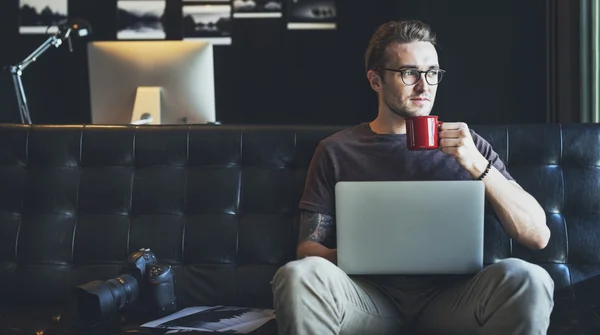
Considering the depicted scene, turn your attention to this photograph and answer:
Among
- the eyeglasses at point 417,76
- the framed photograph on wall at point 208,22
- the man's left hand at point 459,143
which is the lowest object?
the man's left hand at point 459,143

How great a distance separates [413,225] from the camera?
1811 millimetres

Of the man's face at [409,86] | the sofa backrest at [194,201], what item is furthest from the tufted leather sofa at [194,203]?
the man's face at [409,86]

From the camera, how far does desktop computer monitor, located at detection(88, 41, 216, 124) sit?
3.07 m

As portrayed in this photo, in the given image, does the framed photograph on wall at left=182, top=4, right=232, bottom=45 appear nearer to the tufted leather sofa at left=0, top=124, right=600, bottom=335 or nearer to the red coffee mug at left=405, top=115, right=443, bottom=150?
the tufted leather sofa at left=0, top=124, right=600, bottom=335

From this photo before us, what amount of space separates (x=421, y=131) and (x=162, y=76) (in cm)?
146

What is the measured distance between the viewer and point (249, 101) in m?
4.93

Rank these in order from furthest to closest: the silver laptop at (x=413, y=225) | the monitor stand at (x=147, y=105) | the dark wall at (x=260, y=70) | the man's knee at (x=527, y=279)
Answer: the dark wall at (x=260, y=70)
the monitor stand at (x=147, y=105)
the silver laptop at (x=413, y=225)
the man's knee at (x=527, y=279)

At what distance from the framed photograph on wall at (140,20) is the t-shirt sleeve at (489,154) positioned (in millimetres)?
3154

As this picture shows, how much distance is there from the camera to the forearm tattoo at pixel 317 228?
84.6 inches

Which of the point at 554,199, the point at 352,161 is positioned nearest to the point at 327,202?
the point at 352,161

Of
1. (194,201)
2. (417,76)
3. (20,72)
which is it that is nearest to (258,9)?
(20,72)

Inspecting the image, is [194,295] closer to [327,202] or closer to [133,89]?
[327,202]

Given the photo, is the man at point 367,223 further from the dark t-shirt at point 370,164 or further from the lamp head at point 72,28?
the lamp head at point 72,28

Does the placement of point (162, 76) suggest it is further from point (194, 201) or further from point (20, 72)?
point (194, 201)
